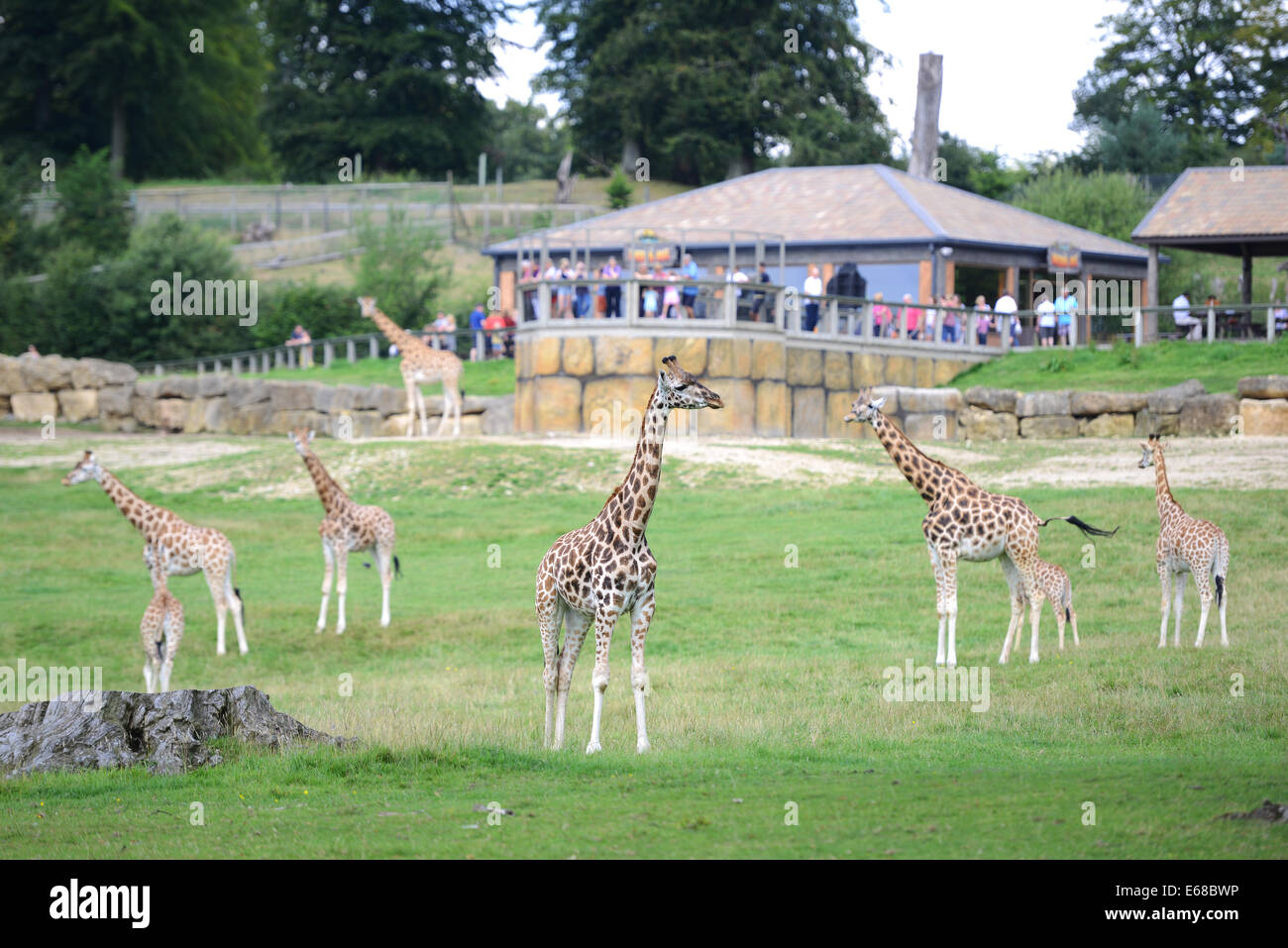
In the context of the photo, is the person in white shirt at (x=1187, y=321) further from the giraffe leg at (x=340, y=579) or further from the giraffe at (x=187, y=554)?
the giraffe at (x=187, y=554)

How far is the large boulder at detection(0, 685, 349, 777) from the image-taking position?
12.9 m

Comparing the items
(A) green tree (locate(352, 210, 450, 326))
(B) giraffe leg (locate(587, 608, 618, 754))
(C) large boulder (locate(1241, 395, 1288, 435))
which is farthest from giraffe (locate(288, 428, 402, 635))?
(A) green tree (locate(352, 210, 450, 326))

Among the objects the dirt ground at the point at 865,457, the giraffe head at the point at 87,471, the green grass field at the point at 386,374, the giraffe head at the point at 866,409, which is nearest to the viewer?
the giraffe head at the point at 866,409

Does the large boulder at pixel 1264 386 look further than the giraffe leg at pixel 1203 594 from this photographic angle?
Yes

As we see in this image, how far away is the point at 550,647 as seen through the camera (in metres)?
13.5

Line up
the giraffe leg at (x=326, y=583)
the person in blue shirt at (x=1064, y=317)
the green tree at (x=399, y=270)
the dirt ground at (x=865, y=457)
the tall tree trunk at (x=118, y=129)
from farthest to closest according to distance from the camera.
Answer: the tall tree trunk at (x=118, y=129) → the green tree at (x=399, y=270) → the person in blue shirt at (x=1064, y=317) → the dirt ground at (x=865, y=457) → the giraffe leg at (x=326, y=583)

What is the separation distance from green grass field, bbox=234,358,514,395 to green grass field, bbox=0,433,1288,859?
8.76 meters

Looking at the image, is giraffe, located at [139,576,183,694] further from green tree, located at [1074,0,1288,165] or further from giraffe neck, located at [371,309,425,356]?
green tree, located at [1074,0,1288,165]

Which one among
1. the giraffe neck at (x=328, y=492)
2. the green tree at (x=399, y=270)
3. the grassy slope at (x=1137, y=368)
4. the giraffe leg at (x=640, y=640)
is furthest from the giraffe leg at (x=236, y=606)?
the green tree at (x=399, y=270)

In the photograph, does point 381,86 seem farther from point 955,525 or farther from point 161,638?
point 955,525

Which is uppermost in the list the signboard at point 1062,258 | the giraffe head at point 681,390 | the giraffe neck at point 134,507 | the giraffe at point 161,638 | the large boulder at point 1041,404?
the signboard at point 1062,258

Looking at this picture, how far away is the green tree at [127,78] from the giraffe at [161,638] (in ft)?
205

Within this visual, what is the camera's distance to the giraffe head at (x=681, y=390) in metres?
12.3
